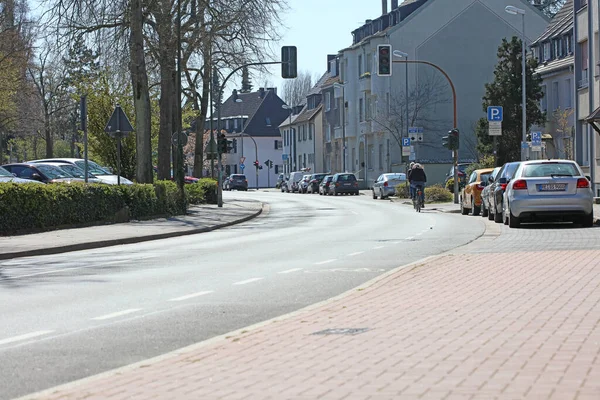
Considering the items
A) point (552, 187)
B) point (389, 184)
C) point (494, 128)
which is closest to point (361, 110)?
point (389, 184)

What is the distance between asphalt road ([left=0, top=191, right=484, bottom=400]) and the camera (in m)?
9.76

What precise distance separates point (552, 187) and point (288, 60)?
18.6 meters

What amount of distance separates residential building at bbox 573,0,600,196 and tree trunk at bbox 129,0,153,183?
1574 centimetres

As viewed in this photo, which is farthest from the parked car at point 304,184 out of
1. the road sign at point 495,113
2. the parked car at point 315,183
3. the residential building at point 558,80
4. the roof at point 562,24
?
the road sign at point 495,113

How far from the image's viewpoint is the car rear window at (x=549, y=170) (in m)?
27.7

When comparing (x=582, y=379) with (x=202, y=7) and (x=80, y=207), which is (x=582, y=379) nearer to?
(x=80, y=207)

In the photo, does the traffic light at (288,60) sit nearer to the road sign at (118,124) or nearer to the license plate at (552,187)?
the road sign at (118,124)

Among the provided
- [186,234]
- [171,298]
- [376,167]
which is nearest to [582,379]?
[171,298]

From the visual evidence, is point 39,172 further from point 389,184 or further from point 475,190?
point 389,184

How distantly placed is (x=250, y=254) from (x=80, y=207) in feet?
37.6

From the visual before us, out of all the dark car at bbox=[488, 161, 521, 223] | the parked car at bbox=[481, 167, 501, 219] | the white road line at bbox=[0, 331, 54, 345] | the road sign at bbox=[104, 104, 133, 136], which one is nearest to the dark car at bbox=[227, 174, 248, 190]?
the parked car at bbox=[481, 167, 501, 219]

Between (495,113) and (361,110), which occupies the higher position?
(361,110)

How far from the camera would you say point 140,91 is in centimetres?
4175

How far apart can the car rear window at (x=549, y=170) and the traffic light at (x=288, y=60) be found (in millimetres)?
17126
